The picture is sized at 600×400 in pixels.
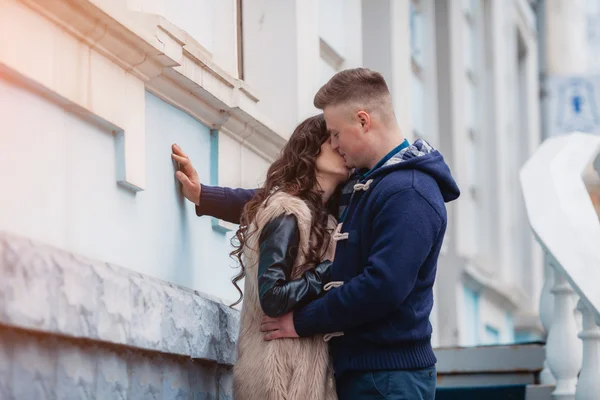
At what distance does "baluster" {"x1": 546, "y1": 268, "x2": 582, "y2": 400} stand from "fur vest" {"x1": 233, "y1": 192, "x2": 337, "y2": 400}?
5.25 feet

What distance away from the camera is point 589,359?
4.37 meters

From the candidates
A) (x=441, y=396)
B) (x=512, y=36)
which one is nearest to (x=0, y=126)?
(x=441, y=396)

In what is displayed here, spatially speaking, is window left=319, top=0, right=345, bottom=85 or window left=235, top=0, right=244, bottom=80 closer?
window left=235, top=0, right=244, bottom=80

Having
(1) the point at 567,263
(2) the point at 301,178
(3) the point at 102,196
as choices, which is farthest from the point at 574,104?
(3) the point at 102,196

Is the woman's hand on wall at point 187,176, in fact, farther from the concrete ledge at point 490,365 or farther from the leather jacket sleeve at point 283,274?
the concrete ledge at point 490,365

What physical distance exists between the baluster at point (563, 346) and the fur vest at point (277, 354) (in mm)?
1601

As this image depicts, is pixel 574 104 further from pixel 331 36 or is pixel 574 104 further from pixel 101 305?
pixel 101 305

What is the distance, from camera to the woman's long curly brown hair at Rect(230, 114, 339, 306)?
3.63m

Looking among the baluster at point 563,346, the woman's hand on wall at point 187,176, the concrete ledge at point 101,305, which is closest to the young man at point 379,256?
the concrete ledge at point 101,305

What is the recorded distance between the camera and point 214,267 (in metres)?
4.28

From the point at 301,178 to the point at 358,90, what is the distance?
1.25 feet

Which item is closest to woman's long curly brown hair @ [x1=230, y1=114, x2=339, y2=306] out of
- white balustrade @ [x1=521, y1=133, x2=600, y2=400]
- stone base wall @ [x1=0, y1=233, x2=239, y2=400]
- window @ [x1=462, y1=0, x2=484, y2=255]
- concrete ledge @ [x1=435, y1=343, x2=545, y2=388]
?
stone base wall @ [x1=0, y1=233, x2=239, y2=400]

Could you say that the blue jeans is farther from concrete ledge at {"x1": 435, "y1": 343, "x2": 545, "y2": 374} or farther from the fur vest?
concrete ledge at {"x1": 435, "y1": 343, "x2": 545, "y2": 374}

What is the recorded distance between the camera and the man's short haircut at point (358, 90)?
346 centimetres
